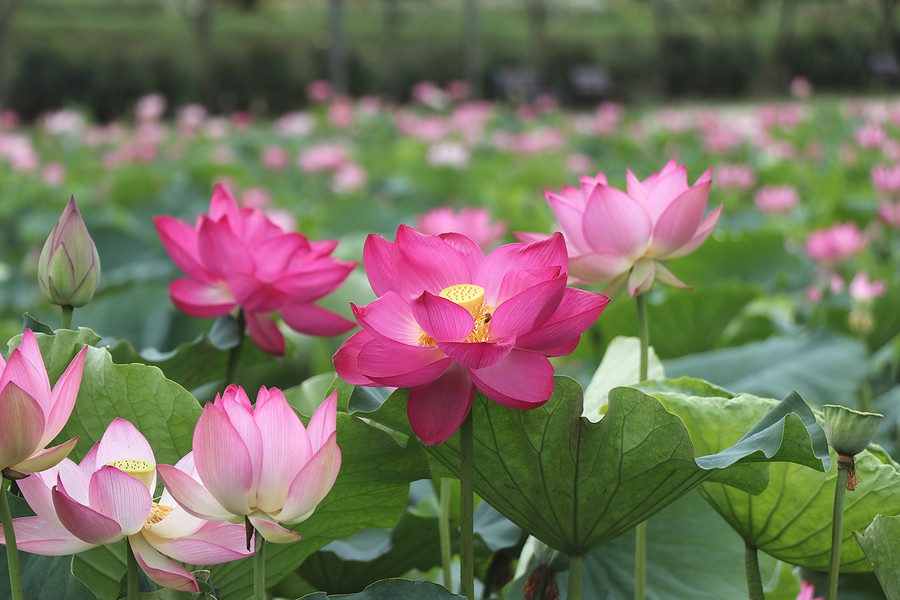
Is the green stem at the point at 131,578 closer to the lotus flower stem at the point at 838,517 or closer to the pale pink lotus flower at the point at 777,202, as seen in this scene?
the lotus flower stem at the point at 838,517

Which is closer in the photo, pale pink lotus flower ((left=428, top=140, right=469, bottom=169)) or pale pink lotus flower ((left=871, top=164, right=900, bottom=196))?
pale pink lotus flower ((left=871, top=164, right=900, bottom=196))

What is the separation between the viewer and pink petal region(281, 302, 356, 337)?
79 centimetres

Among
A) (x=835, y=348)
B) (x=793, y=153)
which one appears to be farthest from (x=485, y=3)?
(x=835, y=348)

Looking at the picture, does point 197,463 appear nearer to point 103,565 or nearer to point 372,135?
point 103,565

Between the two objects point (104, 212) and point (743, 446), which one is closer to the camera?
point (743, 446)

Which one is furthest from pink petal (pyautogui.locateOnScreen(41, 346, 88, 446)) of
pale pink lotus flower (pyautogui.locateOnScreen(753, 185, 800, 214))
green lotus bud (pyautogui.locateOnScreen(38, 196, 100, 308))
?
pale pink lotus flower (pyautogui.locateOnScreen(753, 185, 800, 214))

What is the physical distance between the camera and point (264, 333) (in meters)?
0.80

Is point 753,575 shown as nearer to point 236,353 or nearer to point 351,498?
point 351,498

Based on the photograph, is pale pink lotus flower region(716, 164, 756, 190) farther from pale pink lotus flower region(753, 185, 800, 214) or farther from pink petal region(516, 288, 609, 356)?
pink petal region(516, 288, 609, 356)

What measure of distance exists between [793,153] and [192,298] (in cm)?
398

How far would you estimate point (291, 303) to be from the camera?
0.78 meters

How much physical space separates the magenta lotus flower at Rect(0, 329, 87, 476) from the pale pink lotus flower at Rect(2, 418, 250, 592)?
2 centimetres

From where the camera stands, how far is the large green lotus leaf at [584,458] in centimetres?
57

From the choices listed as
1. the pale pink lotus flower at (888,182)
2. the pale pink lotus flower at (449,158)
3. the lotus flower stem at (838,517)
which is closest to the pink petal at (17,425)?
the lotus flower stem at (838,517)
